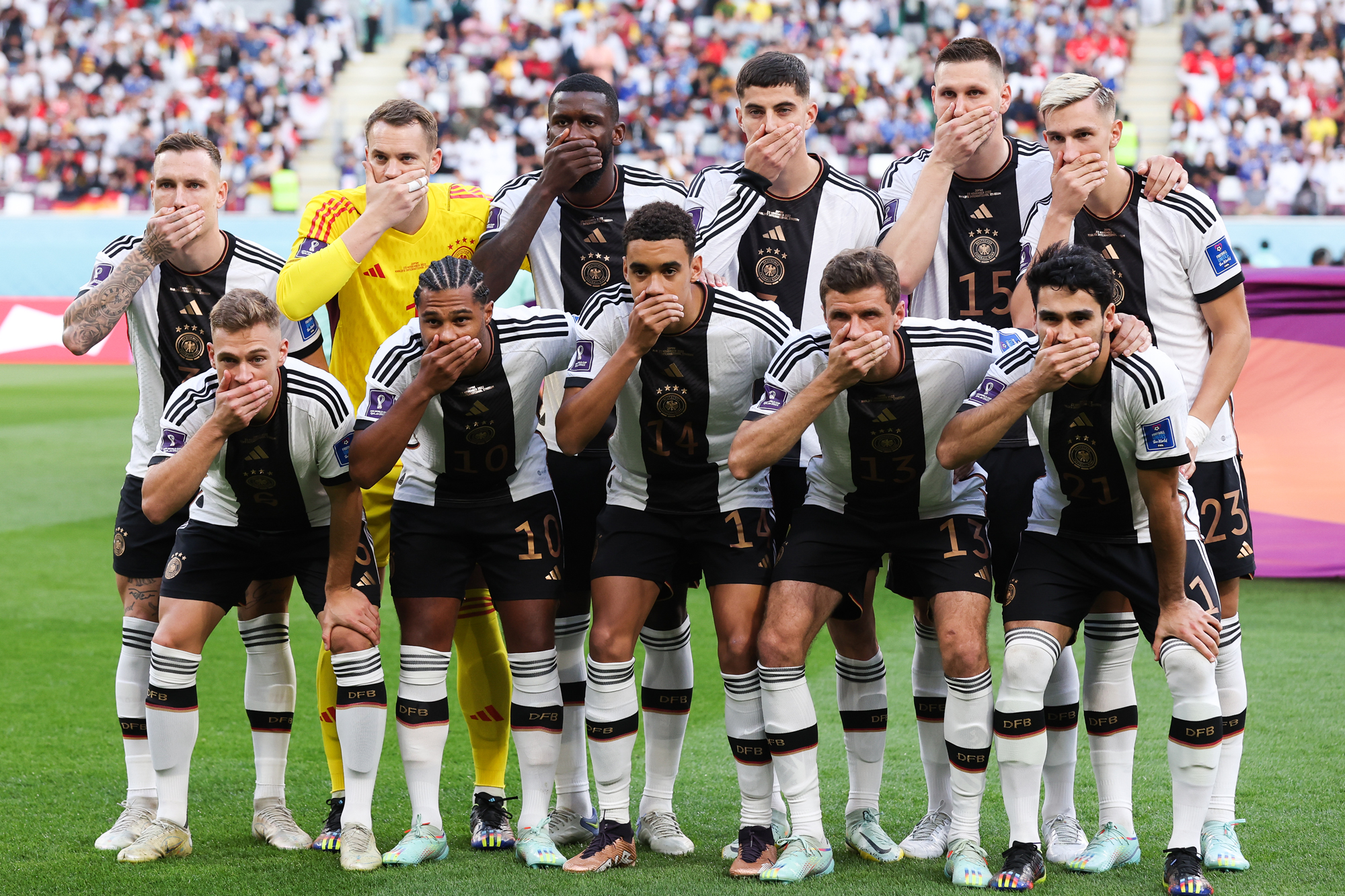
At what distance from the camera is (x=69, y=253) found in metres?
21.2

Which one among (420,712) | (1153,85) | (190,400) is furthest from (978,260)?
(1153,85)

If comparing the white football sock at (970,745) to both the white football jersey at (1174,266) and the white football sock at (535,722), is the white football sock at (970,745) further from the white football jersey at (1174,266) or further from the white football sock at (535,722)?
the white football sock at (535,722)

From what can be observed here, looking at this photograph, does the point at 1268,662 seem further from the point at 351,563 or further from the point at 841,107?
the point at 841,107

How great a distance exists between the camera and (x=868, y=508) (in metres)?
4.38

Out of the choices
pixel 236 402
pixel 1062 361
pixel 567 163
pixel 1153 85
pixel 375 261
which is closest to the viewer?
pixel 1062 361

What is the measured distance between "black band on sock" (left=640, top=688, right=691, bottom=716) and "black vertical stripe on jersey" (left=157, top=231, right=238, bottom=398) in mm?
2027

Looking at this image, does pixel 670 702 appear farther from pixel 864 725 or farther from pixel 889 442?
pixel 889 442

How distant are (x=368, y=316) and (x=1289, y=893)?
143 inches

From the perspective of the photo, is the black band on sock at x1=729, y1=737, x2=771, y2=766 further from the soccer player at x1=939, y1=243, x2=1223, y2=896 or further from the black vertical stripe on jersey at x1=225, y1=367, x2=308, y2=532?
the black vertical stripe on jersey at x1=225, y1=367, x2=308, y2=532

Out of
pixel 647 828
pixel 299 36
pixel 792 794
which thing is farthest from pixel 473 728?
pixel 299 36

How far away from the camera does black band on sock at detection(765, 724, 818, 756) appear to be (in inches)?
166

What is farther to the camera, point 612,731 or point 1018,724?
point 612,731

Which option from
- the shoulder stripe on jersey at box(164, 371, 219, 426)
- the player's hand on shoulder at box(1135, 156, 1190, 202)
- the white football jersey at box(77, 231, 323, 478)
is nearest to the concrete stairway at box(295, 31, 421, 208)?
the white football jersey at box(77, 231, 323, 478)

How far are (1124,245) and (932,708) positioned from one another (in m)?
1.72
